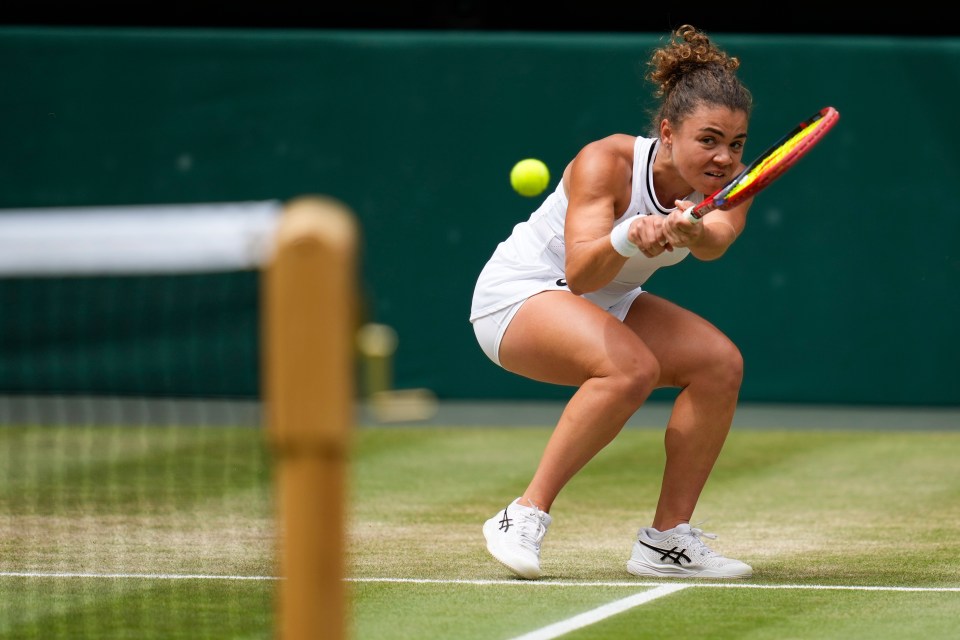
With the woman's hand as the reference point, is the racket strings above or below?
above

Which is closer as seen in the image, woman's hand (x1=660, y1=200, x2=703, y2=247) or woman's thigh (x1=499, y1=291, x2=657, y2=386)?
woman's hand (x1=660, y1=200, x2=703, y2=247)

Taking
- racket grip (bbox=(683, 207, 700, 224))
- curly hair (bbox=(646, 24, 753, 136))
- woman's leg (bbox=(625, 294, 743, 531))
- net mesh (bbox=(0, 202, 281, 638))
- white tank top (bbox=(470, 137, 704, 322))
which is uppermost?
curly hair (bbox=(646, 24, 753, 136))

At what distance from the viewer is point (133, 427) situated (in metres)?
7.35

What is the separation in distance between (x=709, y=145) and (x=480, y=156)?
479 centimetres

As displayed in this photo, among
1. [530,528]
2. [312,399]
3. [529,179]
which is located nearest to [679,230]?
[530,528]

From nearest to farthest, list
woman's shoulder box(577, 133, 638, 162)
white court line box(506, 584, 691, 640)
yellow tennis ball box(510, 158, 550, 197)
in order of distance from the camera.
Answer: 1. white court line box(506, 584, 691, 640)
2. woman's shoulder box(577, 133, 638, 162)
3. yellow tennis ball box(510, 158, 550, 197)

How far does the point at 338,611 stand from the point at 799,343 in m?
7.14

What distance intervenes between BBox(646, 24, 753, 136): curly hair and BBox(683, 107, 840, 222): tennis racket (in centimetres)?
20

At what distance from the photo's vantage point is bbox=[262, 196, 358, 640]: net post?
5.76 ft

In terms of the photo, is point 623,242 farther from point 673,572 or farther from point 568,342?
point 673,572

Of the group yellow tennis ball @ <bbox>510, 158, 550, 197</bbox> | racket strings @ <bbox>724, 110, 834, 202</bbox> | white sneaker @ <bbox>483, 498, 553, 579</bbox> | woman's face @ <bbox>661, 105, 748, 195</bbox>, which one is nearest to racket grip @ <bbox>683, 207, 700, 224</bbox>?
racket strings @ <bbox>724, 110, 834, 202</bbox>

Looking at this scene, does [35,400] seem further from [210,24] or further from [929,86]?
[929,86]

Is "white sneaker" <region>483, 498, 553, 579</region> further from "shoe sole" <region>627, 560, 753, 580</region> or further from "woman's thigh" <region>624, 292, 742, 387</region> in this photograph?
"woman's thigh" <region>624, 292, 742, 387</region>

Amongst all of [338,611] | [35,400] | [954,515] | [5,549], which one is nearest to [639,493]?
[954,515]
